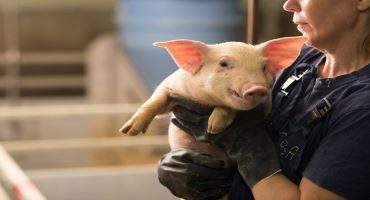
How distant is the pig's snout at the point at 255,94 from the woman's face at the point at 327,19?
A: 0.36 ft

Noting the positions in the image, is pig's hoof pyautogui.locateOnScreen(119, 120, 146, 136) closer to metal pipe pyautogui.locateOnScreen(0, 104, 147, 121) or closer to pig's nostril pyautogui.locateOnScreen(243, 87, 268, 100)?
pig's nostril pyautogui.locateOnScreen(243, 87, 268, 100)

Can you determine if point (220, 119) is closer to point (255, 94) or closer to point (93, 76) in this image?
point (255, 94)

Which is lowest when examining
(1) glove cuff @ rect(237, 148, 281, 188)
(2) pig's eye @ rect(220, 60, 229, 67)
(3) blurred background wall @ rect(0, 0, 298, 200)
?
(3) blurred background wall @ rect(0, 0, 298, 200)

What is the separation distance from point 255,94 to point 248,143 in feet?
0.29

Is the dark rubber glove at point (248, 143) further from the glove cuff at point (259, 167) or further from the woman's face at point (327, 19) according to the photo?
the woman's face at point (327, 19)

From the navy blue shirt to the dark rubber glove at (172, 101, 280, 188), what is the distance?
0.03m

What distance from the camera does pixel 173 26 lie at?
296 cm

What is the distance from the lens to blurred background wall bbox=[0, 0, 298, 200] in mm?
2055

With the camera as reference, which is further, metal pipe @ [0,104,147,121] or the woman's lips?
metal pipe @ [0,104,147,121]

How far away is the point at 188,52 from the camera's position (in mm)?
856

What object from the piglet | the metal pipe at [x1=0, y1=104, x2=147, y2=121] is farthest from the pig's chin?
the metal pipe at [x1=0, y1=104, x2=147, y2=121]

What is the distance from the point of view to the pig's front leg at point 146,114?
857 millimetres

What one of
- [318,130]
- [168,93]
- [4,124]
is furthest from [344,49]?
[4,124]

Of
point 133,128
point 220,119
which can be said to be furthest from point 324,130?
point 133,128
